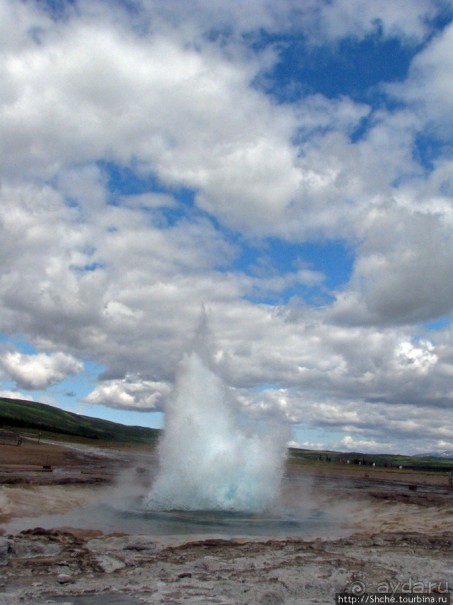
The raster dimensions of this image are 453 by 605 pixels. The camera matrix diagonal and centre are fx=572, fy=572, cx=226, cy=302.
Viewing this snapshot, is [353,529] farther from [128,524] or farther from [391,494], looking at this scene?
[391,494]

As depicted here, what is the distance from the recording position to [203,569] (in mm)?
11367

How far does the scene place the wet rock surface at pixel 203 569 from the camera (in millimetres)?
9422

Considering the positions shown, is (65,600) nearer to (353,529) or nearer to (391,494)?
(353,529)

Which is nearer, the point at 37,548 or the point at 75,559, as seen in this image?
the point at 75,559

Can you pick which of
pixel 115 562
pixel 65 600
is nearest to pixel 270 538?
pixel 115 562

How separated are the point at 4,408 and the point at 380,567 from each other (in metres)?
173

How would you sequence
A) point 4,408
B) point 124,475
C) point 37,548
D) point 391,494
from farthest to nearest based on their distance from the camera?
point 4,408, point 124,475, point 391,494, point 37,548

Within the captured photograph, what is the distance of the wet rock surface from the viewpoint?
942 centimetres

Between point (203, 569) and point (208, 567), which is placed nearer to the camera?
point (203, 569)

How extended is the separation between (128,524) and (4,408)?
16444 cm

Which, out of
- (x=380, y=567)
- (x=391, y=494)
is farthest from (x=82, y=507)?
(x=391, y=494)

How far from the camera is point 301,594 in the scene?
9.76 meters

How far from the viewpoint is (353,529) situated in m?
19.7

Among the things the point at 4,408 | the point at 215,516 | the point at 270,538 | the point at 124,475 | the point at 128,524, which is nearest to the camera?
the point at 270,538
